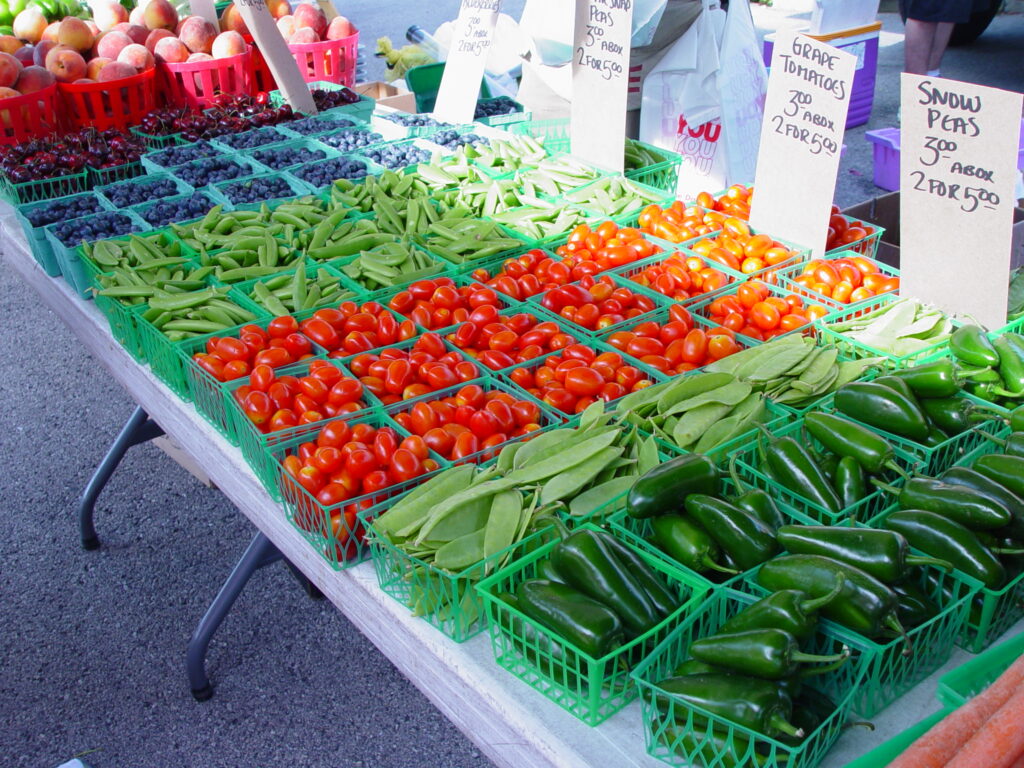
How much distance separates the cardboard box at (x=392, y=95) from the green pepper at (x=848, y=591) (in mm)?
3737

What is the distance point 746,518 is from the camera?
4.85ft

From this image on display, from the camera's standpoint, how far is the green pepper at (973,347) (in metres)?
1.90

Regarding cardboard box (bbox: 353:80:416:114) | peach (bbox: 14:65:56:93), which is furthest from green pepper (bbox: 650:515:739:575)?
peach (bbox: 14:65:56:93)

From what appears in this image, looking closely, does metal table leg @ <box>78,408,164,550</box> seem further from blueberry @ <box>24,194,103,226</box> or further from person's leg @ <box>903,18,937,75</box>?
person's leg @ <box>903,18,937,75</box>

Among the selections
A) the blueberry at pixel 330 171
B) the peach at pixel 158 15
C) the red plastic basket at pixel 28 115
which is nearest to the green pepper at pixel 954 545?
the blueberry at pixel 330 171

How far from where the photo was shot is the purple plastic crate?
690 cm

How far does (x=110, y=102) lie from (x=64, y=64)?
25 centimetres

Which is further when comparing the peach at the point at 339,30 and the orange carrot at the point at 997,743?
the peach at the point at 339,30

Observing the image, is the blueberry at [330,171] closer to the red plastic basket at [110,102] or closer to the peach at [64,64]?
the red plastic basket at [110,102]

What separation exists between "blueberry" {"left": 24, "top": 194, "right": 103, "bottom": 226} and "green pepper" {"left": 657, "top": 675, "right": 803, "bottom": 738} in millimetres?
2839

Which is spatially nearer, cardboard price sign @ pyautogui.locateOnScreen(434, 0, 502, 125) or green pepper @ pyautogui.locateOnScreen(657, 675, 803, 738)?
green pepper @ pyautogui.locateOnScreen(657, 675, 803, 738)

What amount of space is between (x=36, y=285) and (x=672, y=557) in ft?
9.36

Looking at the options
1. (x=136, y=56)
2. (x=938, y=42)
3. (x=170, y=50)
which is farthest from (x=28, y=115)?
(x=938, y=42)

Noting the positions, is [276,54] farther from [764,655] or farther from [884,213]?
[764,655]
